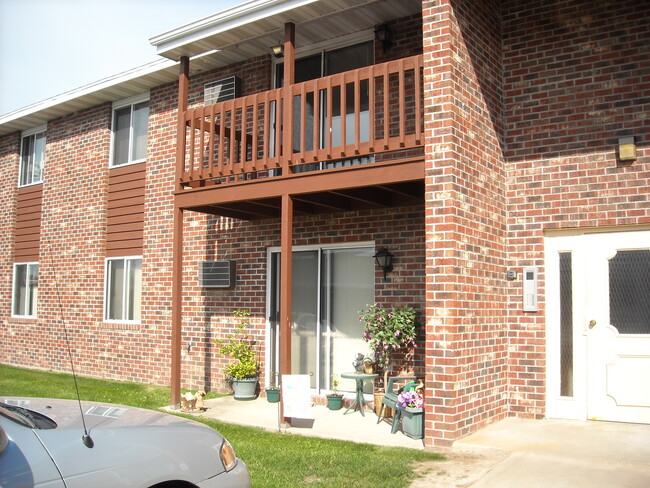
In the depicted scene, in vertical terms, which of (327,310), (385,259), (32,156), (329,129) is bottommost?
(327,310)

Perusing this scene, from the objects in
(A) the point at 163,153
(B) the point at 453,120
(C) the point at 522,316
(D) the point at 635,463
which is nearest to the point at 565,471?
(D) the point at 635,463

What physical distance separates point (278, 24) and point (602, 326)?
5.52m

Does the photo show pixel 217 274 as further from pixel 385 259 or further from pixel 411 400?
pixel 411 400

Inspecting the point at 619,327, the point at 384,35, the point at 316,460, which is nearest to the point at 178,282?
the point at 316,460

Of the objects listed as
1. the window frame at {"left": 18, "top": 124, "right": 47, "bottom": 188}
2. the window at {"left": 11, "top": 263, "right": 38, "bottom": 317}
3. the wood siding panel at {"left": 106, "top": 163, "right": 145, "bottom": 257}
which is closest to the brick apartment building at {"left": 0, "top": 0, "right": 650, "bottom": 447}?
the wood siding panel at {"left": 106, "top": 163, "right": 145, "bottom": 257}

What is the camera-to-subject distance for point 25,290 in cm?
1501

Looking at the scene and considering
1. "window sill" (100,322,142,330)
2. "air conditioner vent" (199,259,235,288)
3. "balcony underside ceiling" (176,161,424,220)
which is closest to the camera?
"balcony underside ceiling" (176,161,424,220)

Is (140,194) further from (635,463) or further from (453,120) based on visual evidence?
(635,463)

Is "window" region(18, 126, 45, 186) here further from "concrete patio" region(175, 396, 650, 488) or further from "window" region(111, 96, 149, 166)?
"concrete patio" region(175, 396, 650, 488)

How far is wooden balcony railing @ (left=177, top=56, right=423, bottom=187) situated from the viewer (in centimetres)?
758

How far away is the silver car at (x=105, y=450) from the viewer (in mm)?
2648

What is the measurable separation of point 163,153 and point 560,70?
7034mm

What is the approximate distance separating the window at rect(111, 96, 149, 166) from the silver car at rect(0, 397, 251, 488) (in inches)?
384

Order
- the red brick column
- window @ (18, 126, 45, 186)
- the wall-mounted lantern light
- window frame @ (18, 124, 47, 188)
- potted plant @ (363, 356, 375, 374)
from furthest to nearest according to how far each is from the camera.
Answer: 1. window @ (18, 126, 45, 186)
2. window frame @ (18, 124, 47, 188)
3. the wall-mounted lantern light
4. potted plant @ (363, 356, 375, 374)
5. the red brick column
